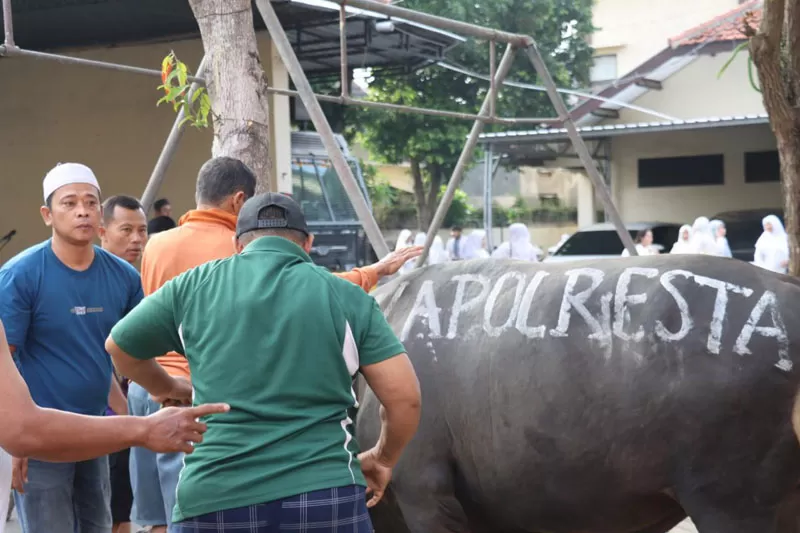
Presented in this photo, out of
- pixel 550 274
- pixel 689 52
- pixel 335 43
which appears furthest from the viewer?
pixel 689 52

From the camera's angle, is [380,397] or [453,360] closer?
[380,397]

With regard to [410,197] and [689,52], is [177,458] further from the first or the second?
[410,197]

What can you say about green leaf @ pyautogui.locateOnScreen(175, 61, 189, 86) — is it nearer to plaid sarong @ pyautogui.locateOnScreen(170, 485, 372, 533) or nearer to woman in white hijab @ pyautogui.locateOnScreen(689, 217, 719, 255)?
plaid sarong @ pyautogui.locateOnScreen(170, 485, 372, 533)

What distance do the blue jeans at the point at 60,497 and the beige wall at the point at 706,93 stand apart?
726 inches

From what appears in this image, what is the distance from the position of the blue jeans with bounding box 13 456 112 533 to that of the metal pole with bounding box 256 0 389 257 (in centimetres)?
174

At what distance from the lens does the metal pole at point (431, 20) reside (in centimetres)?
505

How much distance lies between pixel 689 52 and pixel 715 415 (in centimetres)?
1768

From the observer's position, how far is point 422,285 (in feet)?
13.1

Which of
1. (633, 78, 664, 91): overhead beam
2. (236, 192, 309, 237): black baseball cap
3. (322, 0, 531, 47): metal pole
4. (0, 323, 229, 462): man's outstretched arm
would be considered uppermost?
(633, 78, 664, 91): overhead beam

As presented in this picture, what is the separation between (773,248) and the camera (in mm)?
14227

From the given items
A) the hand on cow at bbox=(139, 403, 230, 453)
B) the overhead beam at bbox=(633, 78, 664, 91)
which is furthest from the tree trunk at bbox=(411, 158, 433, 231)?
the hand on cow at bbox=(139, 403, 230, 453)

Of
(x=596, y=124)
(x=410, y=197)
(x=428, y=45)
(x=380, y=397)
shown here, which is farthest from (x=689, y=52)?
(x=380, y=397)

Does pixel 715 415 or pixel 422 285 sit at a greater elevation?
pixel 422 285

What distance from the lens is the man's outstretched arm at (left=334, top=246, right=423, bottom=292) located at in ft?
12.5
